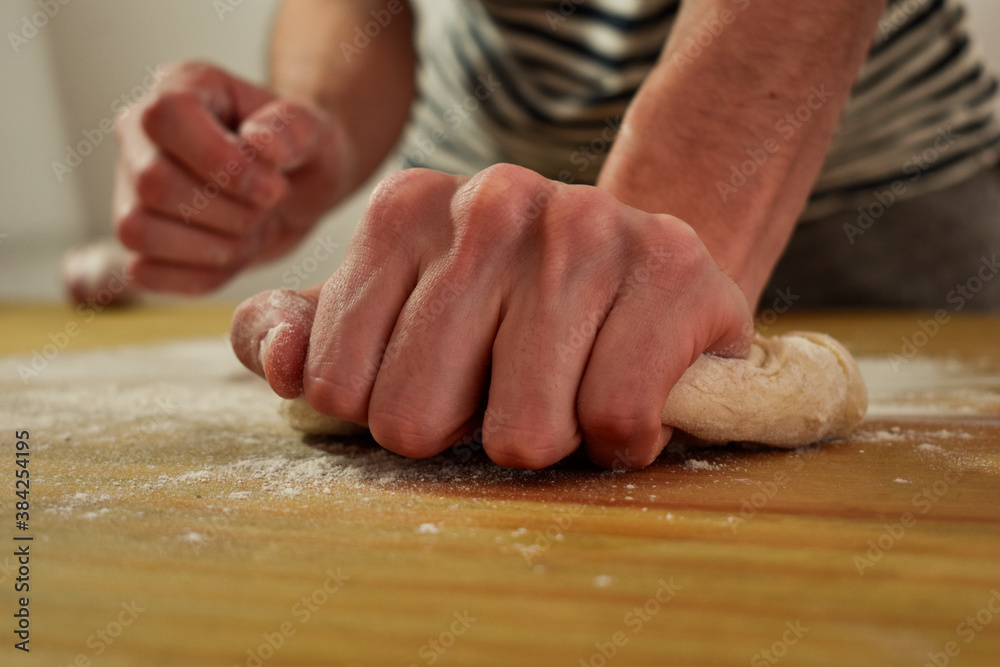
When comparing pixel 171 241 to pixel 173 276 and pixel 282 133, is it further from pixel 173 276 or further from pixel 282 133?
pixel 282 133

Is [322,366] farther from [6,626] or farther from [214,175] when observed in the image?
[214,175]

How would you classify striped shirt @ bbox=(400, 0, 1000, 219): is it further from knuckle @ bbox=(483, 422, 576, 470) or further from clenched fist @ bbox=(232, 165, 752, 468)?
knuckle @ bbox=(483, 422, 576, 470)

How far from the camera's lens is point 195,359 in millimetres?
1397

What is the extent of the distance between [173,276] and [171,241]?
9 centimetres

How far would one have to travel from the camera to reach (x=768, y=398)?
2.06 feet

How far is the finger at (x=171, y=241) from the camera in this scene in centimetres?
133

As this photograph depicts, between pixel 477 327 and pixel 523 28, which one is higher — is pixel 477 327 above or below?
below

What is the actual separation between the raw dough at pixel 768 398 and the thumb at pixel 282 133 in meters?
0.67

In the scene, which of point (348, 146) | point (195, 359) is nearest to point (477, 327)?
point (195, 359)

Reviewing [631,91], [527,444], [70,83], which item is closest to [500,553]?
[527,444]

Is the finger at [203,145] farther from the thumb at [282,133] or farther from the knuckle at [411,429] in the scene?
the knuckle at [411,429]

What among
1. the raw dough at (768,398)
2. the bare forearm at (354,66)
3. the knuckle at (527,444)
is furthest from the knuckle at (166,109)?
the knuckle at (527,444)

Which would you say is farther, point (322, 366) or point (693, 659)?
point (322, 366)

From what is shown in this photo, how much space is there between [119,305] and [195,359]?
1.30 metres
